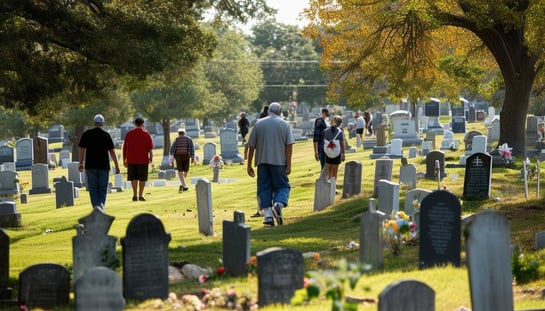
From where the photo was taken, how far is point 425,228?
13.5m

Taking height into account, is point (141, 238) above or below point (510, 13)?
below

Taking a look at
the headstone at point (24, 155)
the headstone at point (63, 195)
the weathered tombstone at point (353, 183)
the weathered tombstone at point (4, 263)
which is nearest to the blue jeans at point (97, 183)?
the weathered tombstone at point (353, 183)

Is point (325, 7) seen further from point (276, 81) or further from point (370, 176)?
point (276, 81)

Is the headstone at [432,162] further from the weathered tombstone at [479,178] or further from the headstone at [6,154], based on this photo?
the headstone at [6,154]

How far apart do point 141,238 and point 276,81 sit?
361 ft

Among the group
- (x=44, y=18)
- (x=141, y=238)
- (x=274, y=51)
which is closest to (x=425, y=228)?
(x=141, y=238)

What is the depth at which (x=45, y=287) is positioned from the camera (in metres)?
11.9

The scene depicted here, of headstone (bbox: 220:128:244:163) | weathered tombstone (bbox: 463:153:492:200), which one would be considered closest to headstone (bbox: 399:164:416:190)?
weathered tombstone (bbox: 463:153:492:200)

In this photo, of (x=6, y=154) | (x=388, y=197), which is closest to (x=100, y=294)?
(x=388, y=197)

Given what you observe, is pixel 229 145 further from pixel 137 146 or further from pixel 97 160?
pixel 97 160

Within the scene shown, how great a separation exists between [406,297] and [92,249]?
5.25 metres

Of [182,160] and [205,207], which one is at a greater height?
[182,160]

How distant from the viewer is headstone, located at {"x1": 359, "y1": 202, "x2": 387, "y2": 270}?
13938mm

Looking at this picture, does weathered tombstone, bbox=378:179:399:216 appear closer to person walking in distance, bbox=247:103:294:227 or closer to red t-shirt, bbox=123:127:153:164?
person walking in distance, bbox=247:103:294:227
